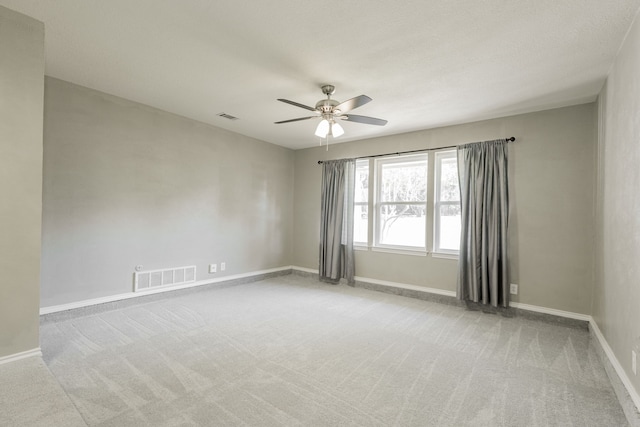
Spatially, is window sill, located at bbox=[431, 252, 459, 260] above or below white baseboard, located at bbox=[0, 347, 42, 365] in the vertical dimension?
above

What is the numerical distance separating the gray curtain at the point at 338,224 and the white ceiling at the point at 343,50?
174cm

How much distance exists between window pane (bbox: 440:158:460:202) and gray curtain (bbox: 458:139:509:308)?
0.24 m

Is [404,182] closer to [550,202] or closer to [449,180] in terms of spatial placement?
[449,180]

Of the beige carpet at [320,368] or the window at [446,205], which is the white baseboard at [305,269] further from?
the window at [446,205]

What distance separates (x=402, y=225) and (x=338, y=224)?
1.12 m

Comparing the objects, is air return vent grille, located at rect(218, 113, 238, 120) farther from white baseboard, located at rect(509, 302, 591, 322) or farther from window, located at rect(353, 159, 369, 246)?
white baseboard, located at rect(509, 302, 591, 322)

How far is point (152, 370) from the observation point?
7.68 feet

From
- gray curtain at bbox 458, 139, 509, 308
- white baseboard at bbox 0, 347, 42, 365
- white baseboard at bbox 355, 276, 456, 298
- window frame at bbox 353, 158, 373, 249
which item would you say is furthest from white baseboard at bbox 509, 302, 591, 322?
white baseboard at bbox 0, 347, 42, 365

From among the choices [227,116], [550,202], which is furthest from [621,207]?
[227,116]

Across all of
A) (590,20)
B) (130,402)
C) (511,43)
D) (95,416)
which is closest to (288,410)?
(130,402)

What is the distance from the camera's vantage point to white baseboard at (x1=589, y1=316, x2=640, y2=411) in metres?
1.88

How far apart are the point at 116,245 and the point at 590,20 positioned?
16.5ft

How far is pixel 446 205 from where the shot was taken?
4.51 metres

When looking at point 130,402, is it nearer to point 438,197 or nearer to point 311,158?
point 438,197
